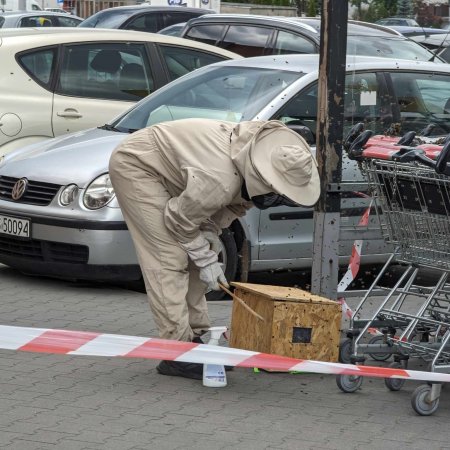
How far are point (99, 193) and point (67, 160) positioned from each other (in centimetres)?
43

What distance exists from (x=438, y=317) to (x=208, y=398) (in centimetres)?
146

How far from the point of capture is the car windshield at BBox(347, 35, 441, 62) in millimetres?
12812

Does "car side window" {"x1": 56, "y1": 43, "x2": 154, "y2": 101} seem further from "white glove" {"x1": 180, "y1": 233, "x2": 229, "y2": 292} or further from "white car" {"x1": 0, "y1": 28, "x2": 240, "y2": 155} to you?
"white glove" {"x1": 180, "y1": 233, "x2": 229, "y2": 292}

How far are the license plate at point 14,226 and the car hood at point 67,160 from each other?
12.4 inches

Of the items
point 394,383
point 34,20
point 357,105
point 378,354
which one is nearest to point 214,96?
point 357,105

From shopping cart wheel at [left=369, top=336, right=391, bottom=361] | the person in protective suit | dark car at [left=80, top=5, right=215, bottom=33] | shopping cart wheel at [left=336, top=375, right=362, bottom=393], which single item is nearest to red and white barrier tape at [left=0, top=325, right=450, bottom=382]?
shopping cart wheel at [left=336, top=375, right=362, bottom=393]

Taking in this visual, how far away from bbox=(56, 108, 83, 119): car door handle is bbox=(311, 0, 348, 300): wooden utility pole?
13.4 feet

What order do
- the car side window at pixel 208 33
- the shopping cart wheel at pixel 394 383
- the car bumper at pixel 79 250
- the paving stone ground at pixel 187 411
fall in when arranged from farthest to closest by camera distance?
the car side window at pixel 208 33 < the car bumper at pixel 79 250 < the shopping cart wheel at pixel 394 383 < the paving stone ground at pixel 187 411

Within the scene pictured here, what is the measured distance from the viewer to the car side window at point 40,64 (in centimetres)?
1034

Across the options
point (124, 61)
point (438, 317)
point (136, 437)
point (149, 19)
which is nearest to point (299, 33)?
point (124, 61)

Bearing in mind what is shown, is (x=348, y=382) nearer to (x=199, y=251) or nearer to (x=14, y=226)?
(x=199, y=251)

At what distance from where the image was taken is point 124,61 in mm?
10852

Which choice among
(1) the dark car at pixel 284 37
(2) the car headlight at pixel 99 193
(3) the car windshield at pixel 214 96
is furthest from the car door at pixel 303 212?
(1) the dark car at pixel 284 37

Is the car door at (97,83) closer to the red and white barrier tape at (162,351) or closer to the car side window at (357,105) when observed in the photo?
the car side window at (357,105)
